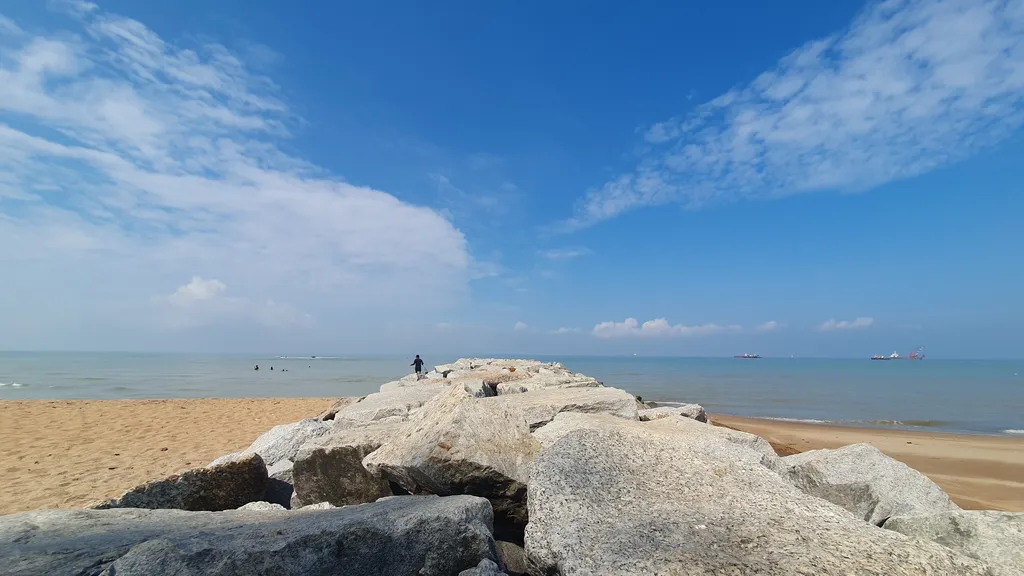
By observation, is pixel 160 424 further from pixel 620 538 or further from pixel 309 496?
pixel 620 538

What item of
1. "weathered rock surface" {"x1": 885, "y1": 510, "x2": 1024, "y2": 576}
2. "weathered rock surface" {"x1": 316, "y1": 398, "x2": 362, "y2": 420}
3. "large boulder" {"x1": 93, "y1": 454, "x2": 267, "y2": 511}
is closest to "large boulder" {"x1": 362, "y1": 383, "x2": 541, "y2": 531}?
"large boulder" {"x1": 93, "y1": 454, "x2": 267, "y2": 511}

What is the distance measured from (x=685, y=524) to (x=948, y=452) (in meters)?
14.2

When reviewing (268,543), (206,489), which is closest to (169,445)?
(206,489)

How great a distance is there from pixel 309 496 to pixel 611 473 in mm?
2674

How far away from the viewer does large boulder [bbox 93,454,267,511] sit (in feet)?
12.0

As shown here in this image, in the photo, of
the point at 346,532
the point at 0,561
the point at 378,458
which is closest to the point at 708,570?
the point at 346,532

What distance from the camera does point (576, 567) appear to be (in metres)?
2.20

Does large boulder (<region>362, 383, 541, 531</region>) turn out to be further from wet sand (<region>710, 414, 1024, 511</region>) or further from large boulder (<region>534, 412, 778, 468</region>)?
wet sand (<region>710, 414, 1024, 511</region>)

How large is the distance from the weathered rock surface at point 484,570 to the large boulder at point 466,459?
0.91 metres

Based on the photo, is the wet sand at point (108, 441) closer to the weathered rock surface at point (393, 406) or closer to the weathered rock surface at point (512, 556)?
the weathered rock surface at point (393, 406)

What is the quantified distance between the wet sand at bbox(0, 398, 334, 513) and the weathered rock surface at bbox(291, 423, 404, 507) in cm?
363

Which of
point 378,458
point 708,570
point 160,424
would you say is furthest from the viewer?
point 160,424

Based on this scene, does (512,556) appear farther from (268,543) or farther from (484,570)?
(268,543)

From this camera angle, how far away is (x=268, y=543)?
2260 millimetres
